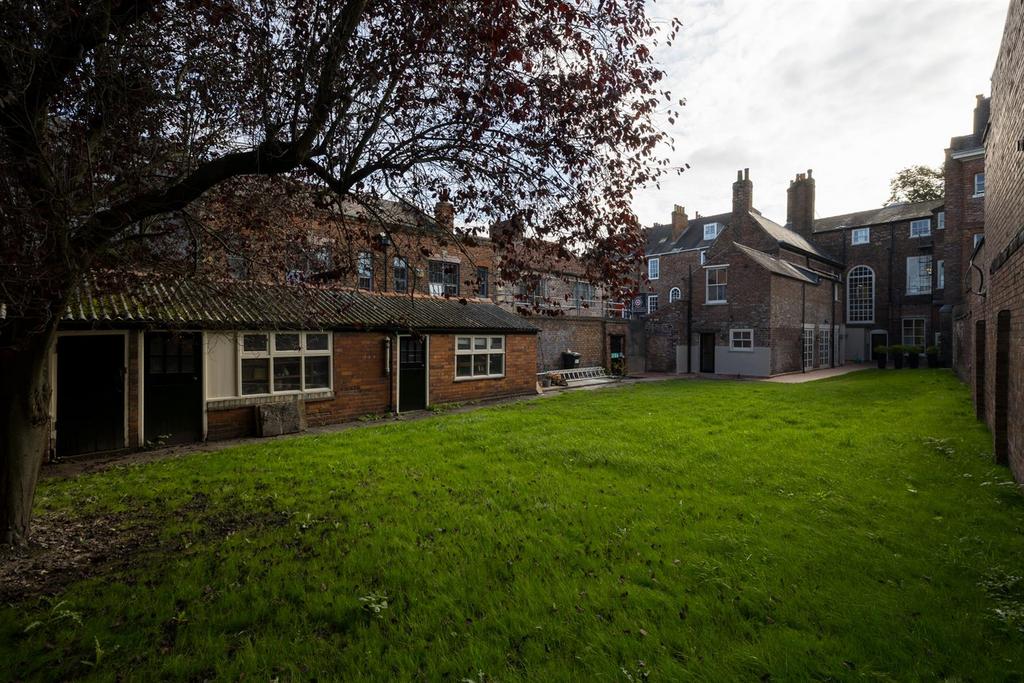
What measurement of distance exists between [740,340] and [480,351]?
1634 centimetres

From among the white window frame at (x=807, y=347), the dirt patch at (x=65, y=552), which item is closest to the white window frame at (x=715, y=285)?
the white window frame at (x=807, y=347)

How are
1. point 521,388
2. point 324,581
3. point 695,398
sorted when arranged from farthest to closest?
1. point 521,388
2. point 695,398
3. point 324,581

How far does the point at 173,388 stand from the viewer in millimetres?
10203

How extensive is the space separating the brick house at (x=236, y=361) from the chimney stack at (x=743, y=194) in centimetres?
2255

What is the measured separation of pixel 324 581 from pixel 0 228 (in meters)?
3.91

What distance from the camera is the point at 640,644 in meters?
3.37

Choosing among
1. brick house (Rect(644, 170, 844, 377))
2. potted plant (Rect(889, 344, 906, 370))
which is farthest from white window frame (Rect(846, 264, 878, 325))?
potted plant (Rect(889, 344, 906, 370))

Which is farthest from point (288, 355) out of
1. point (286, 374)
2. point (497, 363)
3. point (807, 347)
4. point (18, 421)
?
point (807, 347)

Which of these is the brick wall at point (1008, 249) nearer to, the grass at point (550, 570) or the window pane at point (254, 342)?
the grass at point (550, 570)

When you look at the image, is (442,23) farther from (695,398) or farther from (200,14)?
(695,398)

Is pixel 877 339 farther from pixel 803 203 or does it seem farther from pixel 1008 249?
pixel 1008 249

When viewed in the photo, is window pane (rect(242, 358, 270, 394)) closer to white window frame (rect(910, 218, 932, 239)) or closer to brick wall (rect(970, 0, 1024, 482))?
brick wall (rect(970, 0, 1024, 482))

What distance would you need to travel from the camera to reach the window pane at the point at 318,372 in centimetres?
1247

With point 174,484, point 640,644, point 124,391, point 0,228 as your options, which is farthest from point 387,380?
point 640,644
